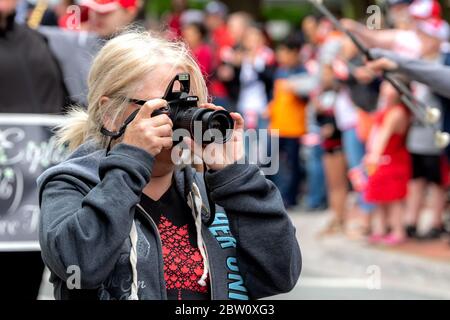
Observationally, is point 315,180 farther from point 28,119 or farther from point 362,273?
point 28,119

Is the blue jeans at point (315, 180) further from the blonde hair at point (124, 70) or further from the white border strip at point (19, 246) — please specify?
the blonde hair at point (124, 70)

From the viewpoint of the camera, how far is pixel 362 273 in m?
8.55

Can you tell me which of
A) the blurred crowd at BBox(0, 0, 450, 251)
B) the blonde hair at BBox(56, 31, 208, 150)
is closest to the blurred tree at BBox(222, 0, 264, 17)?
the blurred crowd at BBox(0, 0, 450, 251)

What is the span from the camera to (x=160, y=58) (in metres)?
2.73

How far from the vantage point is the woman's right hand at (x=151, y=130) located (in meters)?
2.55

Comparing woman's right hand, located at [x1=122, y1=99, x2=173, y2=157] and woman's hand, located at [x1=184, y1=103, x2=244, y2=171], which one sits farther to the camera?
woman's hand, located at [x1=184, y1=103, x2=244, y2=171]

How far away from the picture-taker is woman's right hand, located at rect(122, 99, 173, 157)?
8.36 feet

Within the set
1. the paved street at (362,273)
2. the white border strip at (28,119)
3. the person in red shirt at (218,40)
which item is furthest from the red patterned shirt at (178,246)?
the person in red shirt at (218,40)

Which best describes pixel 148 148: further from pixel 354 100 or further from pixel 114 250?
pixel 354 100

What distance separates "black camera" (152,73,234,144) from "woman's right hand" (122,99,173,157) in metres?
0.02

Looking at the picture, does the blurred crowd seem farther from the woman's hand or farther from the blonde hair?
the woman's hand

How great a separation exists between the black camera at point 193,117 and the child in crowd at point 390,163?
20.8 ft

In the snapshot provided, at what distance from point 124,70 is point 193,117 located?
0.26m

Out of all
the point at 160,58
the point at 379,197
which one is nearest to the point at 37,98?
the point at 160,58
